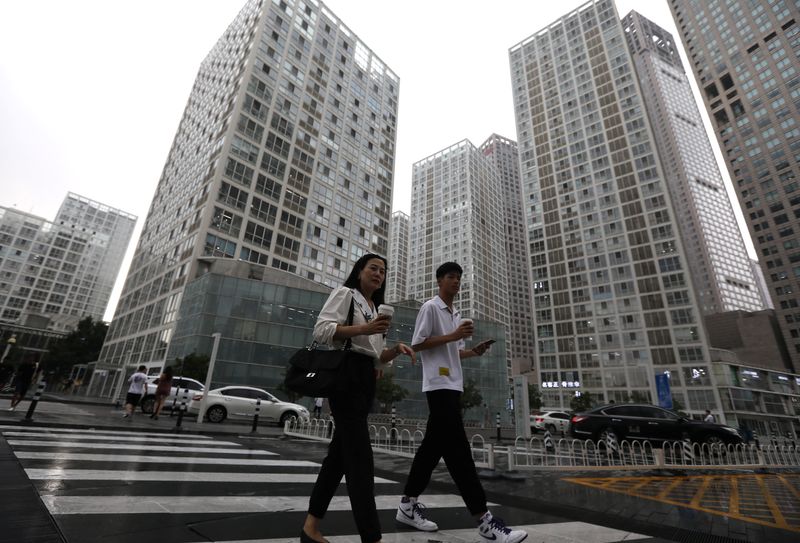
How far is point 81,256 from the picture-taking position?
103 m

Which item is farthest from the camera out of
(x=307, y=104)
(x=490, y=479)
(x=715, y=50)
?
(x=715, y=50)

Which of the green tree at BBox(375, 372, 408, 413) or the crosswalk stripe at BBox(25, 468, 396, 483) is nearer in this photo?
the crosswalk stripe at BBox(25, 468, 396, 483)

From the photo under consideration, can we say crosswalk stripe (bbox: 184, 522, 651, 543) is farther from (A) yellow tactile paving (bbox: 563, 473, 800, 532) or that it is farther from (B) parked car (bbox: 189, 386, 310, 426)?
(B) parked car (bbox: 189, 386, 310, 426)

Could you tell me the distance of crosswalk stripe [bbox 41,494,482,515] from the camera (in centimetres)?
263

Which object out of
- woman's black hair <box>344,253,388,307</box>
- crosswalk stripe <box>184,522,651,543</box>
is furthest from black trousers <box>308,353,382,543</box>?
woman's black hair <box>344,253,388,307</box>

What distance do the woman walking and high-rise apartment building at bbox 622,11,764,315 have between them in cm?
14418

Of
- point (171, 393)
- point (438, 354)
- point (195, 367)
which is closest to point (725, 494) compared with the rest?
point (438, 354)

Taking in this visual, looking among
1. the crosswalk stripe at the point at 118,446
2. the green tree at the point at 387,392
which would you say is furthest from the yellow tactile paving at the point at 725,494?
the green tree at the point at 387,392

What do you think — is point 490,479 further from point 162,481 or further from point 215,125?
point 215,125

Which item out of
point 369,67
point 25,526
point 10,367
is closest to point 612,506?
point 25,526

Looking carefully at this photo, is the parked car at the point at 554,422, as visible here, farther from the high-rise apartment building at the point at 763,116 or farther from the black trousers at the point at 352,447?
the high-rise apartment building at the point at 763,116

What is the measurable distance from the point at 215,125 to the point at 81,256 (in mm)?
89798

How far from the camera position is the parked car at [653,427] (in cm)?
1223

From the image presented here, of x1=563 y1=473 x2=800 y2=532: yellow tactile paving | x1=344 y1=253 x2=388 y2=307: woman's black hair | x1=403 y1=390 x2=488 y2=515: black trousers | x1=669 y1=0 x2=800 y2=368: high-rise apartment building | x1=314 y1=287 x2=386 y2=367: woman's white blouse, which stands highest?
x1=669 y1=0 x2=800 y2=368: high-rise apartment building
